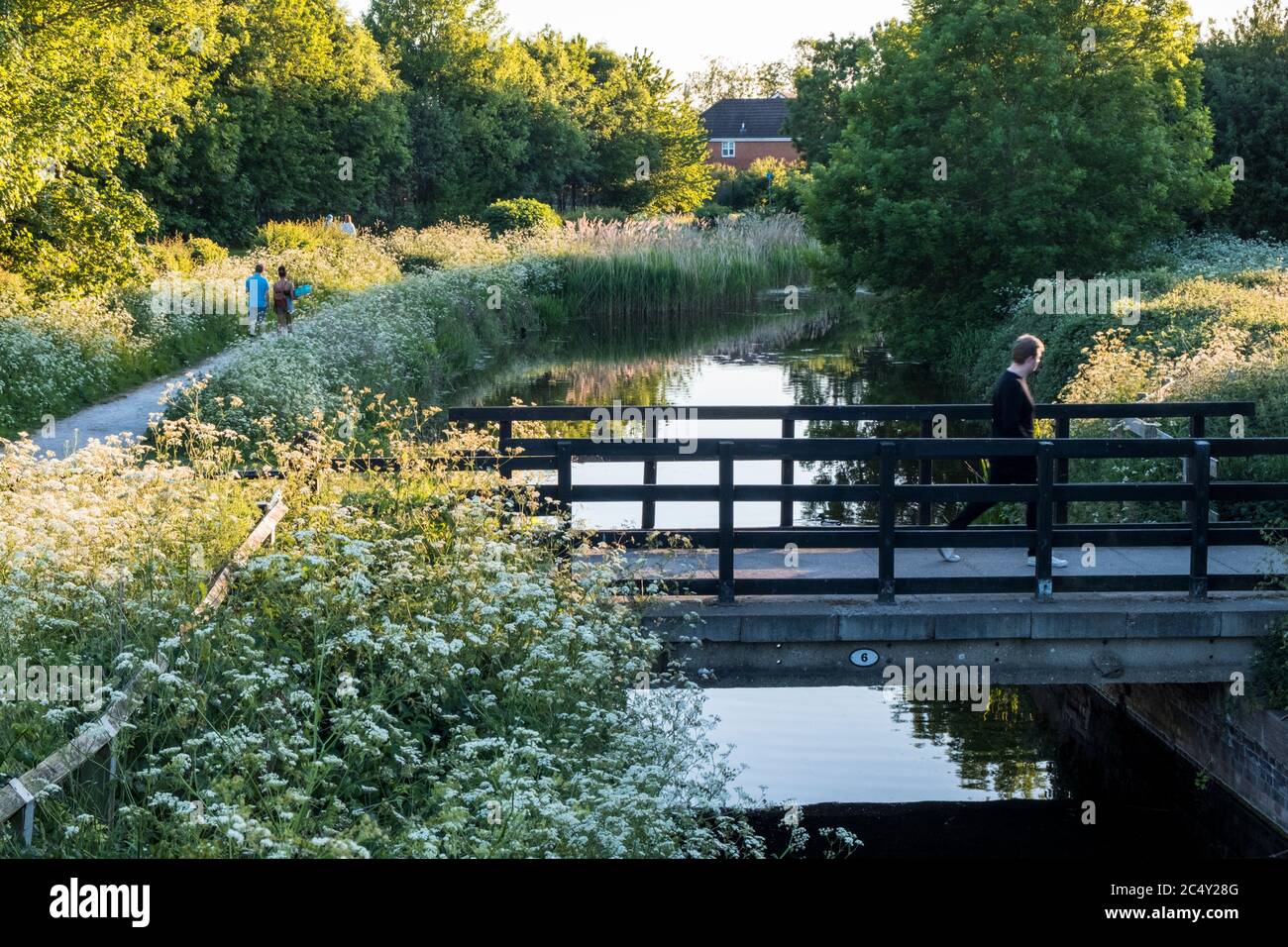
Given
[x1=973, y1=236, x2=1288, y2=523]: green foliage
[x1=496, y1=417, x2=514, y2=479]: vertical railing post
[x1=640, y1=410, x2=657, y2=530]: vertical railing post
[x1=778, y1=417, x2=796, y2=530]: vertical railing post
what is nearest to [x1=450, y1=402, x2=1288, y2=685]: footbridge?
[x1=496, y1=417, x2=514, y2=479]: vertical railing post

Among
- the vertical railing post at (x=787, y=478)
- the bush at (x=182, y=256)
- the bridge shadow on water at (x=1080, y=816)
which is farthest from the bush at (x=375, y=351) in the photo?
the bridge shadow on water at (x=1080, y=816)

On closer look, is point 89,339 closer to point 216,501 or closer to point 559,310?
point 216,501

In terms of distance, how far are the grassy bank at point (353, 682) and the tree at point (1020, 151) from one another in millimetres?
21719

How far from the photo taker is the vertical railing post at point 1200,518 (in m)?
9.27

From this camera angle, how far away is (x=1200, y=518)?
9375 mm

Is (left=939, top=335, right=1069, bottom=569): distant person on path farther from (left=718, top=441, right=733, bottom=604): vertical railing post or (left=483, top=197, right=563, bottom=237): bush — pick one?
(left=483, top=197, right=563, bottom=237): bush

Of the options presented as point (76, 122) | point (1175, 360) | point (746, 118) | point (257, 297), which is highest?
point (746, 118)

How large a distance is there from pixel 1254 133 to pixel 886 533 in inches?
1322

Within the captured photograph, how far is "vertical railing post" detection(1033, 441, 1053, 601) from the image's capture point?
927 centimetres

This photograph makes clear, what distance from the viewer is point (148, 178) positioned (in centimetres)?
4347

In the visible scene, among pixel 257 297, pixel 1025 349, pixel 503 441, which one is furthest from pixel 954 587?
pixel 257 297

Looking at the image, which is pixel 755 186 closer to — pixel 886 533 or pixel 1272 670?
pixel 886 533
